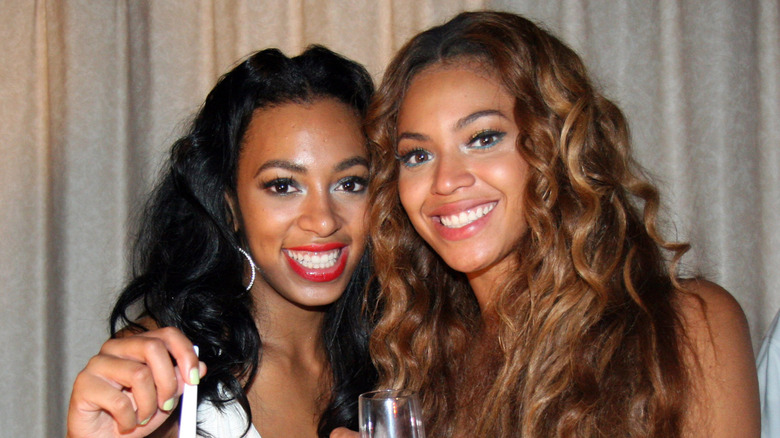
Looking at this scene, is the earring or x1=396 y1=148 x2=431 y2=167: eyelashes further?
the earring

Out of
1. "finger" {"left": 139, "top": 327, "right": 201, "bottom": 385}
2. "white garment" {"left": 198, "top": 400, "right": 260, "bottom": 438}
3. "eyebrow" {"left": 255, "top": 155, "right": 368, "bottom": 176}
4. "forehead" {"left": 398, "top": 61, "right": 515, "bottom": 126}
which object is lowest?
"white garment" {"left": 198, "top": 400, "right": 260, "bottom": 438}

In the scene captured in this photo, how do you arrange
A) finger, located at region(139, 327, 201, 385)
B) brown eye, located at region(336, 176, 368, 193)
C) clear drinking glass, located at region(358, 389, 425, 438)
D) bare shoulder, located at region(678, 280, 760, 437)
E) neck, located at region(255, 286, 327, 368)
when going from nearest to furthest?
clear drinking glass, located at region(358, 389, 425, 438) → finger, located at region(139, 327, 201, 385) → bare shoulder, located at region(678, 280, 760, 437) → brown eye, located at region(336, 176, 368, 193) → neck, located at region(255, 286, 327, 368)

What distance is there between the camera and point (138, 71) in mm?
3459

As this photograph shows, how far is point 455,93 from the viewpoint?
73.7 inches

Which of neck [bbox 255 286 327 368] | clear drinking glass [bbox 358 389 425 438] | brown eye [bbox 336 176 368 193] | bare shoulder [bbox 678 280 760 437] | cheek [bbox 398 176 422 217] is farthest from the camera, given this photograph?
neck [bbox 255 286 327 368]

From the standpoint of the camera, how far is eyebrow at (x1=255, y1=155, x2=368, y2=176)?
7.04ft

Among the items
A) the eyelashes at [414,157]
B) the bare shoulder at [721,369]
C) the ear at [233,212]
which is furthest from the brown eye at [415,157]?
the bare shoulder at [721,369]

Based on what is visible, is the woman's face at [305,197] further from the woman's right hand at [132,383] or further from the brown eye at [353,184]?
the woman's right hand at [132,383]

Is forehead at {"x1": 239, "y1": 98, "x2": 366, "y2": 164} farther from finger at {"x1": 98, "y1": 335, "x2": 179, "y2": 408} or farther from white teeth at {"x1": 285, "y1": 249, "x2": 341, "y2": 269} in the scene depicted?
finger at {"x1": 98, "y1": 335, "x2": 179, "y2": 408}

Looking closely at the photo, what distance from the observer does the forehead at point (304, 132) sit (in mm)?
2168

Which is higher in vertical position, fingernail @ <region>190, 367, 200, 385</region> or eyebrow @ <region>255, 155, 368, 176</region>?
eyebrow @ <region>255, 155, 368, 176</region>

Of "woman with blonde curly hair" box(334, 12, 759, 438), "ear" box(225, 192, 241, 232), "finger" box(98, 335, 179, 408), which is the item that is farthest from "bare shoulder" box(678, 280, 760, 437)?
"ear" box(225, 192, 241, 232)

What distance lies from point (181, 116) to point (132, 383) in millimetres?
2226

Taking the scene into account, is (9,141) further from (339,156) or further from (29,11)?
(339,156)
